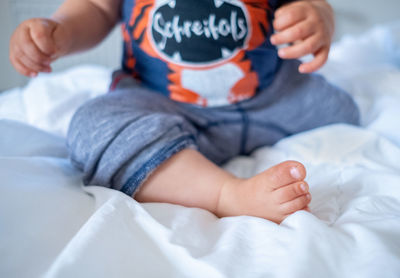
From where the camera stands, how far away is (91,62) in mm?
1335

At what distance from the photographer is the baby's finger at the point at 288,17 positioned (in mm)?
467

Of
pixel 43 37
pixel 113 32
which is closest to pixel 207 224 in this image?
pixel 43 37

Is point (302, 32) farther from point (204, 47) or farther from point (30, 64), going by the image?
point (30, 64)

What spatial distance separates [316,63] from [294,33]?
0.22ft

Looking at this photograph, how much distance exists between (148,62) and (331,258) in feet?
1.40

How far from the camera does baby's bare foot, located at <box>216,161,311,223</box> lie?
1.20ft

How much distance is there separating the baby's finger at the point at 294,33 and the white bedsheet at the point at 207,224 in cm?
18

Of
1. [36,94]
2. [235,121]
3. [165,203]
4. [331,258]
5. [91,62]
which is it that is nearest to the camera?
[331,258]

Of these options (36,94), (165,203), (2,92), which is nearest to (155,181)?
(165,203)

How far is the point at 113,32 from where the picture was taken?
1.04 metres

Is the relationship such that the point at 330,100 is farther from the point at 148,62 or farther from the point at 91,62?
the point at 91,62

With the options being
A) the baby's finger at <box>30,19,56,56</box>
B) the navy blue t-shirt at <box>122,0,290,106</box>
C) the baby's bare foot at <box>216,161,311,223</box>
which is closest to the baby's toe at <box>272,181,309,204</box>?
the baby's bare foot at <box>216,161,311,223</box>

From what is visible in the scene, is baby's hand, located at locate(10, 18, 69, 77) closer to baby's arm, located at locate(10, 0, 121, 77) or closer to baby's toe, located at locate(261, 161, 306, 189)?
baby's arm, located at locate(10, 0, 121, 77)

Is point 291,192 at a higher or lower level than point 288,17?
lower
